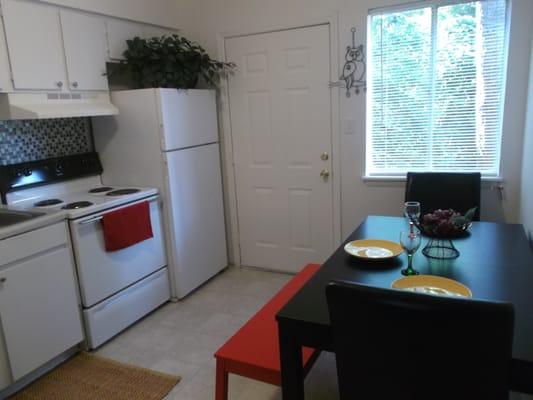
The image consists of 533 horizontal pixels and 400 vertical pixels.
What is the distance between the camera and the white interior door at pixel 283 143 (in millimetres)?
3314

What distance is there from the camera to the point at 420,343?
1.04 meters

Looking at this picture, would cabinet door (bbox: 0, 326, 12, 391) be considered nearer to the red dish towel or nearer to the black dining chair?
the red dish towel

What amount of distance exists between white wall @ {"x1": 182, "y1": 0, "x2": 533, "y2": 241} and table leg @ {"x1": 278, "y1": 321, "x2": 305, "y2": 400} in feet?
6.58

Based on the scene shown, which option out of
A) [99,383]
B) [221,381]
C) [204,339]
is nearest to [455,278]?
[221,381]

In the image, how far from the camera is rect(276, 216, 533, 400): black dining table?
1.30 m

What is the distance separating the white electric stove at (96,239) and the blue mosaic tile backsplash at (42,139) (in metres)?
Answer: 0.07

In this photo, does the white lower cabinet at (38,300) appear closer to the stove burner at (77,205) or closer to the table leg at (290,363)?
the stove burner at (77,205)

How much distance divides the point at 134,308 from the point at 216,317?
58cm

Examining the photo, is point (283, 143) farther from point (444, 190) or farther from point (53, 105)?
point (53, 105)

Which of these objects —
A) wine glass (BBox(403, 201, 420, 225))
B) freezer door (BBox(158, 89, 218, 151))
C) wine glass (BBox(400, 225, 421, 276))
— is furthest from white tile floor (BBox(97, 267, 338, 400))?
freezer door (BBox(158, 89, 218, 151))

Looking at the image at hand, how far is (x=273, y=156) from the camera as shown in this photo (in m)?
3.58

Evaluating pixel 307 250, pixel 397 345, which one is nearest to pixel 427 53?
pixel 307 250

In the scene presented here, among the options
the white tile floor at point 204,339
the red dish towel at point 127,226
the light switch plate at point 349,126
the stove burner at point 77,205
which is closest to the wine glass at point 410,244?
the white tile floor at point 204,339

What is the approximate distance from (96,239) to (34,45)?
4.03 ft
